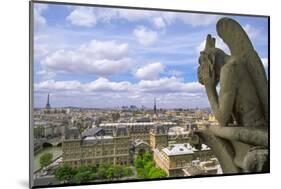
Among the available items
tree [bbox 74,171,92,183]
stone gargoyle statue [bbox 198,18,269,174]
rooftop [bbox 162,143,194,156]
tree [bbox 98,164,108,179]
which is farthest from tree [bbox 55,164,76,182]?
stone gargoyle statue [bbox 198,18,269,174]

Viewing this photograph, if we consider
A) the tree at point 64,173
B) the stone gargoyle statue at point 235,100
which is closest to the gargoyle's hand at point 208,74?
Result: the stone gargoyle statue at point 235,100

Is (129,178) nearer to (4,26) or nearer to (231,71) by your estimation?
(231,71)

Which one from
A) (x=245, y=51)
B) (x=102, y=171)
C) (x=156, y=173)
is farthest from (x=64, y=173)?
(x=245, y=51)

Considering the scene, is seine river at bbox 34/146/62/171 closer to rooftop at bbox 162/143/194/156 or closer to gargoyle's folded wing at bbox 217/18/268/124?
rooftop at bbox 162/143/194/156

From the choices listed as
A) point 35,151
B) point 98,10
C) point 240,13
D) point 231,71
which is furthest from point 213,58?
point 35,151

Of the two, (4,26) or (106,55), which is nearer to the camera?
(4,26)
